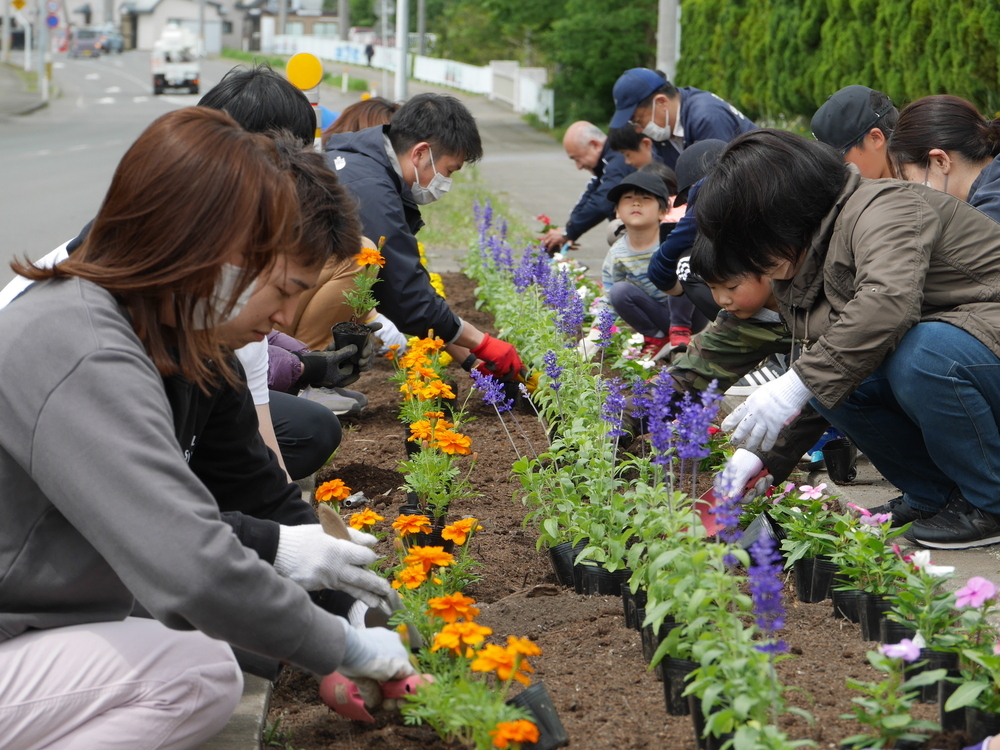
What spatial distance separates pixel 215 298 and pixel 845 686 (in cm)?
147

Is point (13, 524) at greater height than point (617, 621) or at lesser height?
greater

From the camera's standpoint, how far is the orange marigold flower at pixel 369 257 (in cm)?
377

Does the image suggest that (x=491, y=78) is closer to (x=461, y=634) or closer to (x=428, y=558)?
(x=428, y=558)

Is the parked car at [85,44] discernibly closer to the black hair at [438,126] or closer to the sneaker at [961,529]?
the black hair at [438,126]

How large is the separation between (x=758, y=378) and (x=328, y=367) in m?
1.91

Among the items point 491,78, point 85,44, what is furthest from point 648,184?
point 85,44

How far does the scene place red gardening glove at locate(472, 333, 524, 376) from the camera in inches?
165

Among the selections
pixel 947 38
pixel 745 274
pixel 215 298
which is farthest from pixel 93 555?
pixel 947 38

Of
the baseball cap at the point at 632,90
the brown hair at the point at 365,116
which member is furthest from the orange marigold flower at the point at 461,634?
the baseball cap at the point at 632,90

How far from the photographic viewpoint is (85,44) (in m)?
69.9

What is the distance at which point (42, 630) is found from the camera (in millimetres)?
1806

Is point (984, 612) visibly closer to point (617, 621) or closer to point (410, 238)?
point (617, 621)

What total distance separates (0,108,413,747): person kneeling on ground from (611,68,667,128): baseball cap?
466 cm

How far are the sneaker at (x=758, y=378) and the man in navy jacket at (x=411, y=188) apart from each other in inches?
40.8
